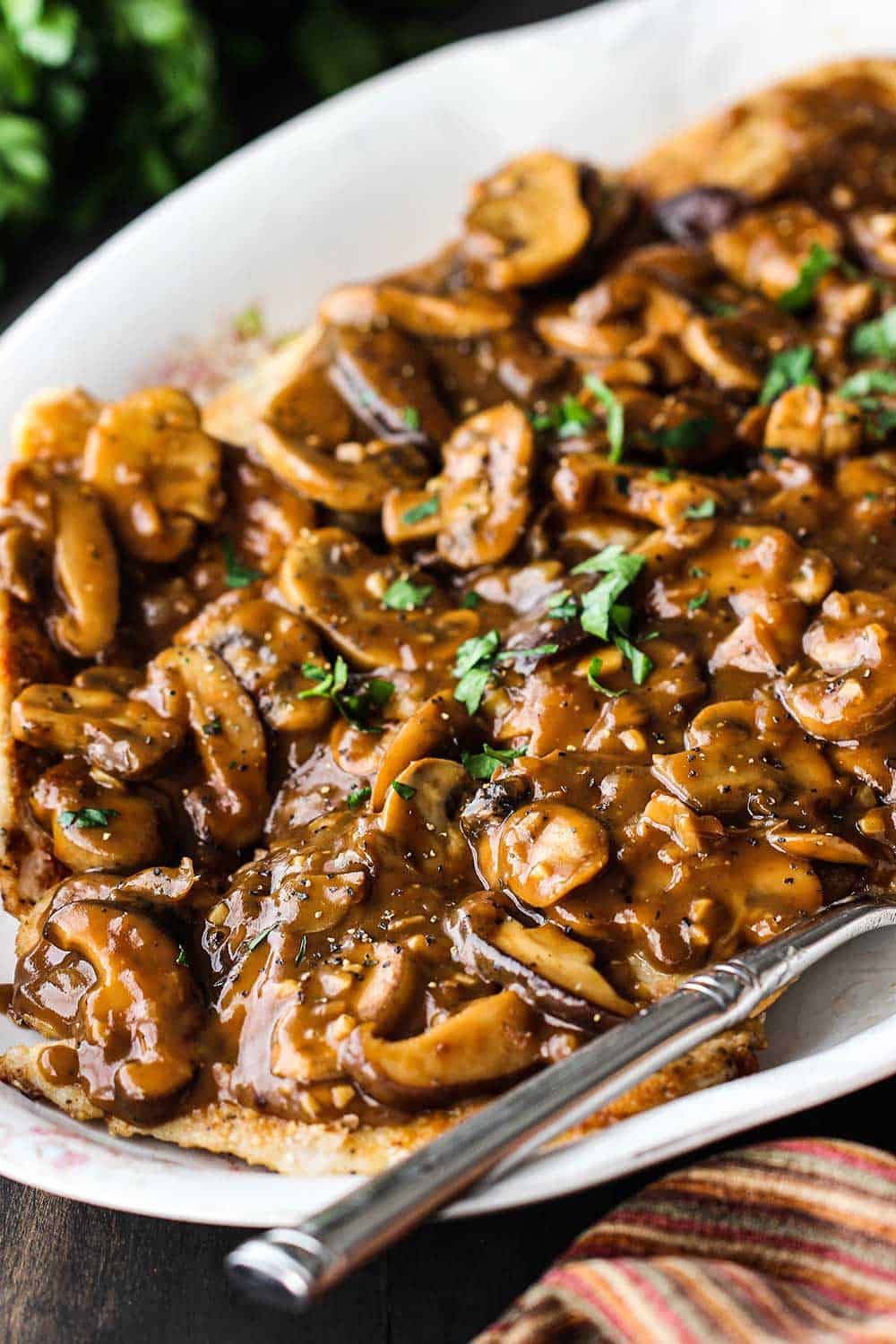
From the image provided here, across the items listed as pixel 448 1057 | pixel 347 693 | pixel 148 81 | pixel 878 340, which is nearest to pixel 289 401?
pixel 347 693

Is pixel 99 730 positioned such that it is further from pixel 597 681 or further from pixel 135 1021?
pixel 597 681

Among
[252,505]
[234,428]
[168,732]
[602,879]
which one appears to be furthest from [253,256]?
[602,879]

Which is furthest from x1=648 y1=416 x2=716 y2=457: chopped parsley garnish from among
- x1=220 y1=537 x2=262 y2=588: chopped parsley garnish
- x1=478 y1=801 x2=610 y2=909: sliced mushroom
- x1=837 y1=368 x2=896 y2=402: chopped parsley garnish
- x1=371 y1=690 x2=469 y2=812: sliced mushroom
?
x1=478 y1=801 x2=610 y2=909: sliced mushroom

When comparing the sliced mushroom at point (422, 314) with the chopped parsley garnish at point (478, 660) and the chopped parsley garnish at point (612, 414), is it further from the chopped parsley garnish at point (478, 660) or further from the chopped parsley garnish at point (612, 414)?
the chopped parsley garnish at point (478, 660)

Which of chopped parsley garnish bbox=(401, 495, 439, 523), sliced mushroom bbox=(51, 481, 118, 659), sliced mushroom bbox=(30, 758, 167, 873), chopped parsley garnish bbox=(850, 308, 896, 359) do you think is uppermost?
sliced mushroom bbox=(51, 481, 118, 659)

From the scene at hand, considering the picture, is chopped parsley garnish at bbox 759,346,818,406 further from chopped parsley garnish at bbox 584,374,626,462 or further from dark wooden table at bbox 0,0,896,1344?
dark wooden table at bbox 0,0,896,1344

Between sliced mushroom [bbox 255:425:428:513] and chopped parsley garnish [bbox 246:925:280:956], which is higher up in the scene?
sliced mushroom [bbox 255:425:428:513]
